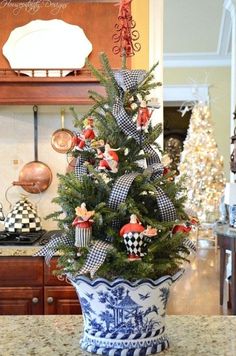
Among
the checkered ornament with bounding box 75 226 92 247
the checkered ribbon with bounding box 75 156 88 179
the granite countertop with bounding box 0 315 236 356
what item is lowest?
the granite countertop with bounding box 0 315 236 356

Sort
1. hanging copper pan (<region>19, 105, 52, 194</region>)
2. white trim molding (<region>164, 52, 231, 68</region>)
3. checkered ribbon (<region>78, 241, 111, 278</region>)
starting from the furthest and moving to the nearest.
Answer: white trim molding (<region>164, 52, 231, 68</region>) → hanging copper pan (<region>19, 105, 52, 194</region>) → checkered ribbon (<region>78, 241, 111, 278</region>)

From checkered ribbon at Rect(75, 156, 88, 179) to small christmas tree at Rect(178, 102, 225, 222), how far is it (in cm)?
684

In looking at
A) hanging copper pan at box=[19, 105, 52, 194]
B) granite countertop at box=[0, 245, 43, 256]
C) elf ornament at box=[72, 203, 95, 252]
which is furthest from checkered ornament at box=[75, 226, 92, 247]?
hanging copper pan at box=[19, 105, 52, 194]

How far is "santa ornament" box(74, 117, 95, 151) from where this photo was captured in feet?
3.72

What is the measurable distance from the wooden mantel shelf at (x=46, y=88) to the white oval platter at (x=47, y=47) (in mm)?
69

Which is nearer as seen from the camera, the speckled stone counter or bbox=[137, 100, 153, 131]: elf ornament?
bbox=[137, 100, 153, 131]: elf ornament

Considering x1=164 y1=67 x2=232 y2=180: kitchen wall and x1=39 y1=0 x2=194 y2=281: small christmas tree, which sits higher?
x1=164 y1=67 x2=232 y2=180: kitchen wall

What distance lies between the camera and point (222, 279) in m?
4.67

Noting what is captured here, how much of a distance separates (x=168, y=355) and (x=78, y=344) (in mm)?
207

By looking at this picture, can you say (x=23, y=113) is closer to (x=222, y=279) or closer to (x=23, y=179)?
(x=23, y=179)

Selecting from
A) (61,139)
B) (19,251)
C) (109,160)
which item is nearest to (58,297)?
(19,251)

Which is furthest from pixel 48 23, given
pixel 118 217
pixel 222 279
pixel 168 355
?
pixel 222 279

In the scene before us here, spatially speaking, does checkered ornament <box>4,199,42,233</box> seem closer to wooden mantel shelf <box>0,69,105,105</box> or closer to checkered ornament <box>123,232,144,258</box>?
wooden mantel shelf <box>0,69,105,105</box>

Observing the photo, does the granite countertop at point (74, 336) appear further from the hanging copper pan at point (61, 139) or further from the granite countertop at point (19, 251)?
the hanging copper pan at point (61, 139)
